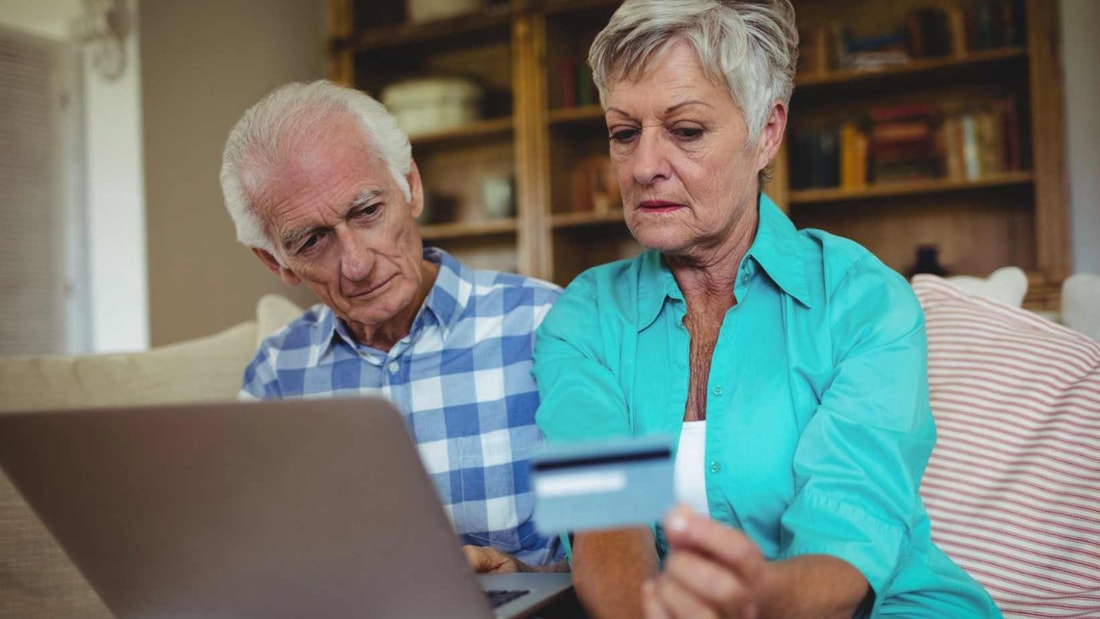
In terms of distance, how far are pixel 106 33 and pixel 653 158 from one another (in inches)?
116

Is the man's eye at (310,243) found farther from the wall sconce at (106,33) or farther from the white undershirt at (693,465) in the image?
the wall sconce at (106,33)

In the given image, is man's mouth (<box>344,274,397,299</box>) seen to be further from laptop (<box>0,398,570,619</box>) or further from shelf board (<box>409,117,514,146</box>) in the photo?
shelf board (<box>409,117,514,146</box>)

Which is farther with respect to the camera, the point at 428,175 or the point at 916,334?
the point at 428,175

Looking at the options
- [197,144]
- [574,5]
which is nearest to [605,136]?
[574,5]

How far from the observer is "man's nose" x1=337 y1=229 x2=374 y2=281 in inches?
51.0

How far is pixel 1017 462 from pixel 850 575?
0.50 metres

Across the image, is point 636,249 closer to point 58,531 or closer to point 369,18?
point 369,18

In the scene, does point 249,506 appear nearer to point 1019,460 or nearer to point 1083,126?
point 1019,460

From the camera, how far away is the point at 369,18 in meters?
4.11

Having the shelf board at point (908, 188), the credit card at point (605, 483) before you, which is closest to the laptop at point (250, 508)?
the credit card at point (605, 483)

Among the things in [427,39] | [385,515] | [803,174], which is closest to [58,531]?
[385,515]

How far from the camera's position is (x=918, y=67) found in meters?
3.07

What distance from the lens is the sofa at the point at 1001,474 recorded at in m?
1.15

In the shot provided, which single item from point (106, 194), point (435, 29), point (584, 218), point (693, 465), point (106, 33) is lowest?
Answer: point (693, 465)
